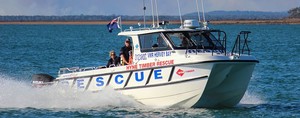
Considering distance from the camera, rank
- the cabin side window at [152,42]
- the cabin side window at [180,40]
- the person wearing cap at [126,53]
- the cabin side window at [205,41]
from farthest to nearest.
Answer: the person wearing cap at [126,53] < the cabin side window at [205,41] < the cabin side window at [152,42] < the cabin side window at [180,40]

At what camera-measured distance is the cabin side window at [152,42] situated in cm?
2269

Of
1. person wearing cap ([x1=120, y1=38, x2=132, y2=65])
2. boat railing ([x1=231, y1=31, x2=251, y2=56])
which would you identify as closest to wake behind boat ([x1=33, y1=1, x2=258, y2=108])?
boat railing ([x1=231, y1=31, x2=251, y2=56])

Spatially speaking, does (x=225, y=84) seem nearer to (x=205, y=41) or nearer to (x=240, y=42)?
(x=240, y=42)

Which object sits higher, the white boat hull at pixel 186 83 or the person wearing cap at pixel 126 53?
the person wearing cap at pixel 126 53

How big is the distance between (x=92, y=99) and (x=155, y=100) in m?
2.02

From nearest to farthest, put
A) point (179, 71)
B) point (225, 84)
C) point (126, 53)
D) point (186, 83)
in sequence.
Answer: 1. point (179, 71)
2. point (186, 83)
3. point (225, 84)
4. point (126, 53)

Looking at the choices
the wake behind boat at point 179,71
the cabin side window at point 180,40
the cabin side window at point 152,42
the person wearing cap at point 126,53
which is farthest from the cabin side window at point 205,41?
the person wearing cap at point 126,53

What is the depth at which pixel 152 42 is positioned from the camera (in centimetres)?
2294

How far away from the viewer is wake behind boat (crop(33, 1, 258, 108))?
21.8 meters

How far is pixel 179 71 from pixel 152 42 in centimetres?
148

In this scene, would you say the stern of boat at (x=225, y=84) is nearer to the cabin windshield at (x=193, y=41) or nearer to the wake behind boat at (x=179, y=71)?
the wake behind boat at (x=179, y=71)

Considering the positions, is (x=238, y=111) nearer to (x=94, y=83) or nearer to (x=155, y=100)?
(x=155, y=100)

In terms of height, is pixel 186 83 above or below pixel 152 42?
below

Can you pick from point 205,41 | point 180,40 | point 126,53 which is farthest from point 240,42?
point 126,53
